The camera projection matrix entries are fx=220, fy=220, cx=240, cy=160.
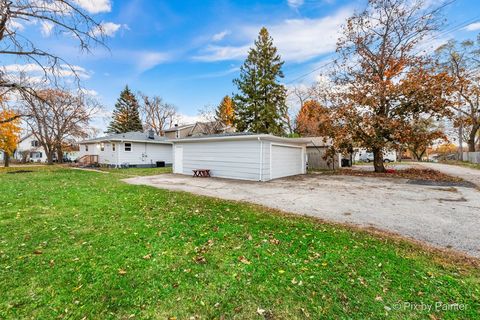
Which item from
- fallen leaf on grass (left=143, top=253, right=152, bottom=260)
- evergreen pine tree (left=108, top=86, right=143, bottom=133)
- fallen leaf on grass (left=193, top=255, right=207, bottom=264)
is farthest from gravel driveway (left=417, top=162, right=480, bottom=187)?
evergreen pine tree (left=108, top=86, right=143, bottom=133)

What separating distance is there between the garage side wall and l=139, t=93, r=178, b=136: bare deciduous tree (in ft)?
85.7

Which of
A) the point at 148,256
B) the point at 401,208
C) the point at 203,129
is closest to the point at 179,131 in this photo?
the point at 203,129

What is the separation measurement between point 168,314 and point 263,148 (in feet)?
31.4

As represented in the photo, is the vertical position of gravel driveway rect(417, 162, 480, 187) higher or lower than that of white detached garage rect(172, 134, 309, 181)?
lower

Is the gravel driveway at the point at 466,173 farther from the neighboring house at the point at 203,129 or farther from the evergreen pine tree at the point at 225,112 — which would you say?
the evergreen pine tree at the point at 225,112

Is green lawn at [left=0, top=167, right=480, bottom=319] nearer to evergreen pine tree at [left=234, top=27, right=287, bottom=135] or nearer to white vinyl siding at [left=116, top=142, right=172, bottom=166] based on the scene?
→ white vinyl siding at [left=116, top=142, right=172, bottom=166]

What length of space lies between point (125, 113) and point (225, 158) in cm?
3336

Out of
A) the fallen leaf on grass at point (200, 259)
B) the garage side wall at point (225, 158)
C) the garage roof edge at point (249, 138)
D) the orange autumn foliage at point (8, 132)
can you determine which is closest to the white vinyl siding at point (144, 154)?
the garage roof edge at point (249, 138)

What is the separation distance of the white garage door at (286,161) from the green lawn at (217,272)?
7.74 meters

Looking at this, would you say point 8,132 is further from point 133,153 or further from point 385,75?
point 385,75

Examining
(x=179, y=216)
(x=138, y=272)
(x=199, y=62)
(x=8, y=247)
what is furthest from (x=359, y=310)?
(x=199, y=62)

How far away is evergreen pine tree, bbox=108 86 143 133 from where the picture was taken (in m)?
38.4

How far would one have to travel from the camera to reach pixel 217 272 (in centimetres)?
290

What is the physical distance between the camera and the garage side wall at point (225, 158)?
11.6 meters
